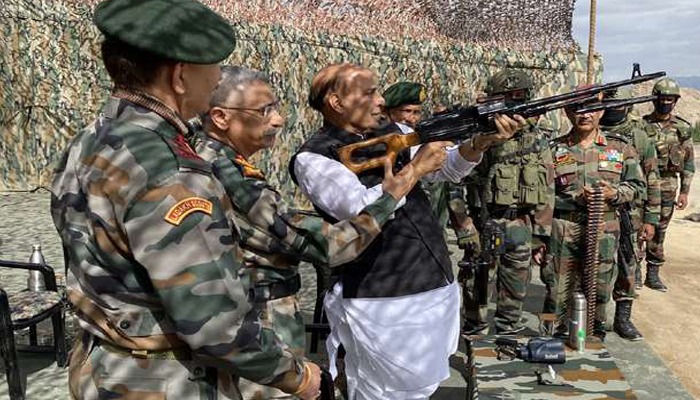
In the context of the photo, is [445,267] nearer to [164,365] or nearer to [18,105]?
[164,365]

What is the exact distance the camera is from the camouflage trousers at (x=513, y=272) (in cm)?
486

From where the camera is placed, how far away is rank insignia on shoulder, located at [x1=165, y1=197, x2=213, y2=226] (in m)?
1.27

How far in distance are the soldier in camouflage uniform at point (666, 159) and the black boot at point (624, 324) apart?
→ 2129 millimetres

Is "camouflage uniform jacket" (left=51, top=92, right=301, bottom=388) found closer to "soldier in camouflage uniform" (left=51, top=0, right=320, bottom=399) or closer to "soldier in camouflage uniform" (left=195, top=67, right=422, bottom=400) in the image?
"soldier in camouflage uniform" (left=51, top=0, right=320, bottom=399)

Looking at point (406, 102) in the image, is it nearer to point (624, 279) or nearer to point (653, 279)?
point (624, 279)

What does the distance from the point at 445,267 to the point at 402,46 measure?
8.89 m

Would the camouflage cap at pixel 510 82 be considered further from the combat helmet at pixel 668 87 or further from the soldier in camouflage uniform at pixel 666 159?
the combat helmet at pixel 668 87

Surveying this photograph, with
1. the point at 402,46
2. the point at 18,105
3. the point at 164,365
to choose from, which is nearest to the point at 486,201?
the point at 164,365

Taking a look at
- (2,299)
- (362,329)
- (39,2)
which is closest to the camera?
(362,329)

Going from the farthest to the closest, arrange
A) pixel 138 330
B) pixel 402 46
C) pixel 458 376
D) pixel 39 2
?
pixel 402 46, pixel 39 2, pixel 458 376, pixel 138 330

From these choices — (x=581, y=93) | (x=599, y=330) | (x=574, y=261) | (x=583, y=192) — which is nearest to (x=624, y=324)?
(x=599, y=330)

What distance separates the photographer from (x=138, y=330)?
1408 mm

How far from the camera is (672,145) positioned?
734 cm

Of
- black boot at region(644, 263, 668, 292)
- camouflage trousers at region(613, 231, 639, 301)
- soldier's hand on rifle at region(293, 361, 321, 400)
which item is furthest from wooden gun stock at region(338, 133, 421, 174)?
black boot at region(644, 263, 668, 292)
